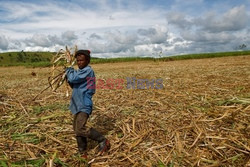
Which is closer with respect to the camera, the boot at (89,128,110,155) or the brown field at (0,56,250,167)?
the brown field at (0,56,250,167)

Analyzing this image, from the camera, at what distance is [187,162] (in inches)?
106

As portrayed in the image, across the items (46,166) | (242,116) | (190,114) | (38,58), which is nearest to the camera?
(46,166)

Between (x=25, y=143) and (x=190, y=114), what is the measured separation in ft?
9.54

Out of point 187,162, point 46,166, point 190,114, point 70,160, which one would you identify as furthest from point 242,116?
point 46,166

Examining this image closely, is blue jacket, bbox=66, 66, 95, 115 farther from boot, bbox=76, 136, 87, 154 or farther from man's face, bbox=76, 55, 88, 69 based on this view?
boot, bbox=76, 136, 87, 154

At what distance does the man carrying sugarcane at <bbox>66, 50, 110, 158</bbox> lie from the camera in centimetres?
303

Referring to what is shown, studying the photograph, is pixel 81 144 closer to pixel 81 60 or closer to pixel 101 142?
pixel 101 142

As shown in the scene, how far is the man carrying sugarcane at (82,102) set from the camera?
3.03 metres

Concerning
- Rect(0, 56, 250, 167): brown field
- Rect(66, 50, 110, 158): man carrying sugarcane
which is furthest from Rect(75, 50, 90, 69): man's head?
Rect(0, 56, 250, 167): brown field

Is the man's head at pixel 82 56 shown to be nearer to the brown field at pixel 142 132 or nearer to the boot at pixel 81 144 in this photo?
the boot at pixel 81 144

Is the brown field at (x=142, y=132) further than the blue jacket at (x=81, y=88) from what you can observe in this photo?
No

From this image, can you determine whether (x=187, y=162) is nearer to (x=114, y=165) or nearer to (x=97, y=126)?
(x=114, y=165)

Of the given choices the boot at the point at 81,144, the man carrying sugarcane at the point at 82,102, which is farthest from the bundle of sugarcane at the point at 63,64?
the boot at the point at 81,144

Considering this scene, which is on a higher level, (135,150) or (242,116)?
(242,116)
